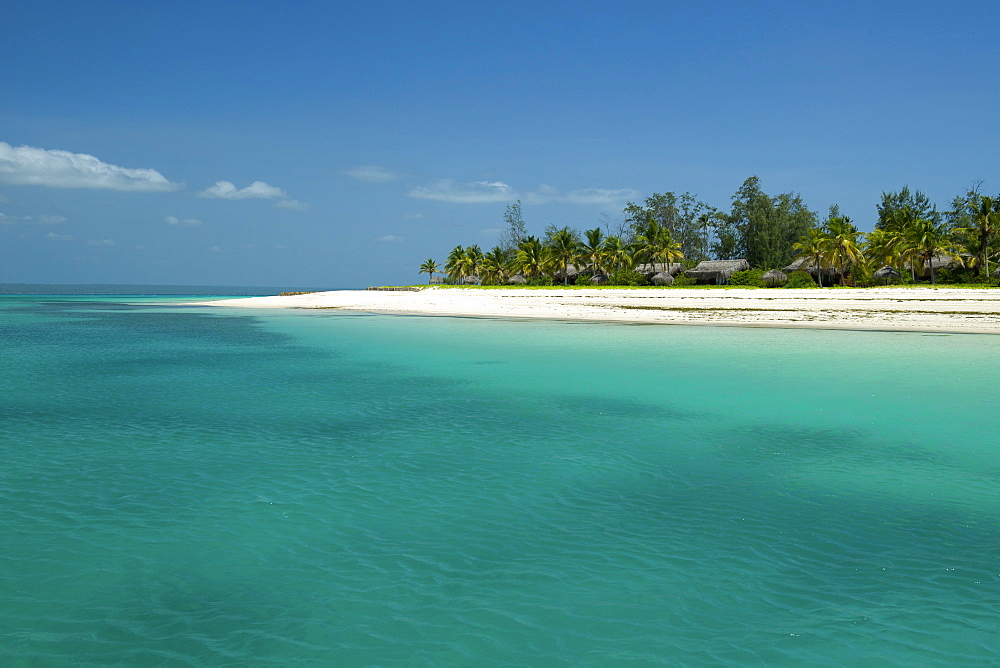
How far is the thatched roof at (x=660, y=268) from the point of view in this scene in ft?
195

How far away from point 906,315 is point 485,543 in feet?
98.1

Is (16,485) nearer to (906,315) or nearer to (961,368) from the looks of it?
(961,368)

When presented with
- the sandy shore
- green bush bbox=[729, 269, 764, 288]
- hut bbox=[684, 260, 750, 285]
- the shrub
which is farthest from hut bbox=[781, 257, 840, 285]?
the sandy shore

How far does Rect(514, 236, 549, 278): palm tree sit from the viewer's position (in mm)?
69312

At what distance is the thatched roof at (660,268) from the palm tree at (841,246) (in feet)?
46.2

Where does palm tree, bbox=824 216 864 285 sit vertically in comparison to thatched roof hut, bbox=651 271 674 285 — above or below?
above

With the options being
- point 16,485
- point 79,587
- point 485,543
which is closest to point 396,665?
point 485,543

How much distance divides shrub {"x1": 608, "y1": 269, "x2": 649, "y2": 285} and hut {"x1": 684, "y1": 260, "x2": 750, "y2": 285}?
4.30 meters

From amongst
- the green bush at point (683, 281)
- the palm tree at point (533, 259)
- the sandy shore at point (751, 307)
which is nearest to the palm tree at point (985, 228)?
the sandy shore at point (751, 307)

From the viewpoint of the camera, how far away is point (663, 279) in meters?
57.0

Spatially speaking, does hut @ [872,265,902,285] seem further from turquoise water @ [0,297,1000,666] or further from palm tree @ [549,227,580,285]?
turquoise water @ [0,297,1000,666]

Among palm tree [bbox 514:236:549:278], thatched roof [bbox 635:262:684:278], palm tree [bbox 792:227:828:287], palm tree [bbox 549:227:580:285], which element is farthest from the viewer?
palm tree [bbox 514:236:549:278]

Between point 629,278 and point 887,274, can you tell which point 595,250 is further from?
point 887,274

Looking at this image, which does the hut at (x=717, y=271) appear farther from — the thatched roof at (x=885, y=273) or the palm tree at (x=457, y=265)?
the palm tree at (x=457, y=265)
